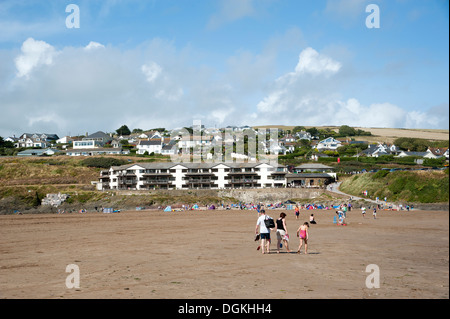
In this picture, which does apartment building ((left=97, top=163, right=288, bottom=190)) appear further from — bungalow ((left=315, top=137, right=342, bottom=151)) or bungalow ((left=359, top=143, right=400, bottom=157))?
bungalow ((left=315, top=137, right=342, bottom=151))

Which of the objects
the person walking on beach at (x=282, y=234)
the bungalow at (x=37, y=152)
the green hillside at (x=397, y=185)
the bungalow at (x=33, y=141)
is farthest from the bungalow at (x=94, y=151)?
the person walking on beach at (x=282, y=234)

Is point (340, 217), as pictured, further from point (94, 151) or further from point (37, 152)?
point (37, 152)

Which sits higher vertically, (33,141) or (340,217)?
(33,141)

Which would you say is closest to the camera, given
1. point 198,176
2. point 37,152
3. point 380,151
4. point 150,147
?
point 198,176

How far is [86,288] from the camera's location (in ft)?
37.5

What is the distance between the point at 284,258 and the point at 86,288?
26.6ft

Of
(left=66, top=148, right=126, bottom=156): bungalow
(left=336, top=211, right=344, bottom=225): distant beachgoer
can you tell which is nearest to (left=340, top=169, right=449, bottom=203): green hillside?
(left=336, top=211, right=344, bottom=225): distant beachgoer

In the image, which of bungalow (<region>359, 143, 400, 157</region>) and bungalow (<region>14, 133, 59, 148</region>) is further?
bungalow (<region>14, 133, 59, 148</region>)

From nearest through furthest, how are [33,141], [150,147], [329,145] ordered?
[329,145] → [150,147] → [33,141]

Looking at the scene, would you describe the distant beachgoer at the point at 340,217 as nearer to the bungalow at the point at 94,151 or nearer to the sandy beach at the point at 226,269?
the sandy beach at the point at 226,269

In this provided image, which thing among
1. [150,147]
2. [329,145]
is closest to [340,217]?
[329,145]

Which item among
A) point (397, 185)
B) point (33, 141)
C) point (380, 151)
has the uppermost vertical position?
point (33, 141)
